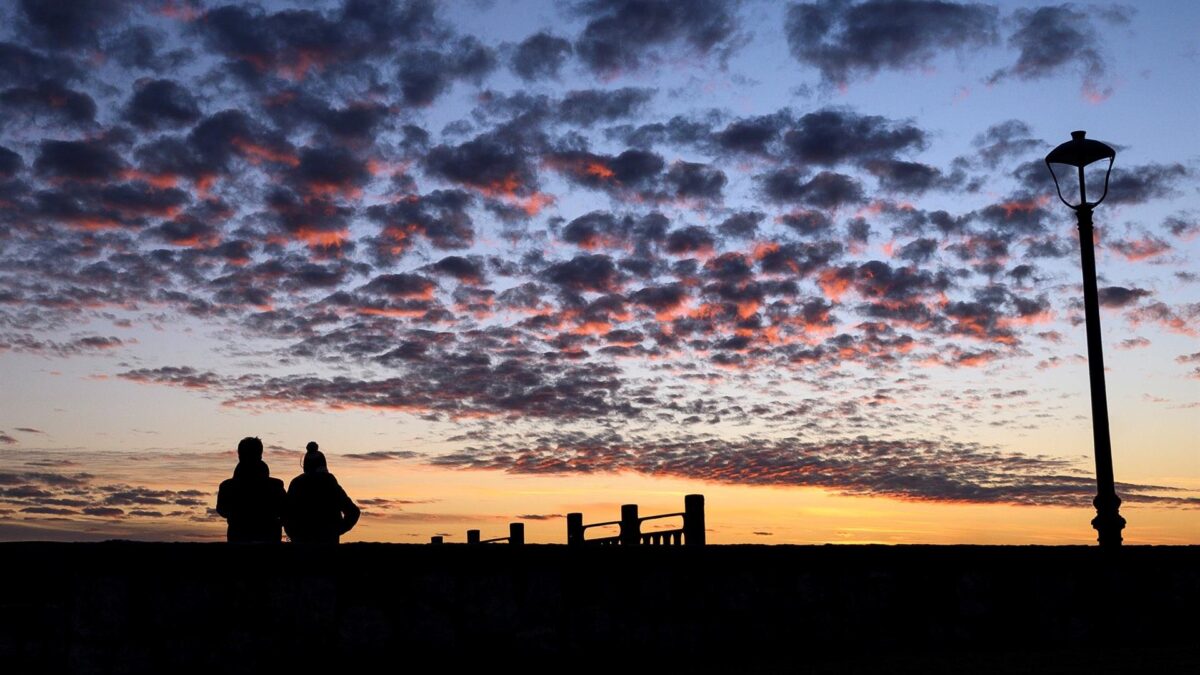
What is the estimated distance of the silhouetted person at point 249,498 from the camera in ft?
37.6

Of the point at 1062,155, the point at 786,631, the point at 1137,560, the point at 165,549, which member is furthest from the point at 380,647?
the point at 1062,155

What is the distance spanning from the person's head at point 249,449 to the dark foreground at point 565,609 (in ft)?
9.29

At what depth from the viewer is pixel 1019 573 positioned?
10359mm

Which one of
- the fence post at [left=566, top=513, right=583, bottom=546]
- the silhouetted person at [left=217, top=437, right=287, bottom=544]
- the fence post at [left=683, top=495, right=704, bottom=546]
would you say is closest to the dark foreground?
the silhouetted person at [left=217, top=437, right=287, bottom=544]

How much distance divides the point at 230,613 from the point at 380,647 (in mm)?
1020

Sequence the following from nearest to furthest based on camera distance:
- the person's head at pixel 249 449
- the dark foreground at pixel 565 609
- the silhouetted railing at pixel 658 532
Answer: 1. the dark foreground at pixel 565 609
2. the person's head at pixel 249 449
3. the silhouetted railing at pixel 658 532

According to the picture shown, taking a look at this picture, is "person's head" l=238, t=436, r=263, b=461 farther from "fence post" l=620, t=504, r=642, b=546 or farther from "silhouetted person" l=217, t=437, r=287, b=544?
"fence post" l=620, t=504, r=642, b=546

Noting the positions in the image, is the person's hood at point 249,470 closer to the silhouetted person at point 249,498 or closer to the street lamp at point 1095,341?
the silhouetted person at point 249,498

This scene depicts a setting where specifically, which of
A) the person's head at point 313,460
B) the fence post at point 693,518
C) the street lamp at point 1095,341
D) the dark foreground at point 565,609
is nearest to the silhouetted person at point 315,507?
the person's head at point 313,460

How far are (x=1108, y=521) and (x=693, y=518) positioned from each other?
900 cm

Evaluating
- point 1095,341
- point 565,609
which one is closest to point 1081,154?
point 1095,341

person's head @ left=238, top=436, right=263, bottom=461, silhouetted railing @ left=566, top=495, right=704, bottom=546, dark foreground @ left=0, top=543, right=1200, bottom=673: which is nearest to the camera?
dark foreground @ left=0, top=543, right=1200, bottom=673

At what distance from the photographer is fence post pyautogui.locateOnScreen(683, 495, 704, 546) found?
20234mm

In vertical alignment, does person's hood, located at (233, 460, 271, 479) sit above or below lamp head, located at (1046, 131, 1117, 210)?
below
